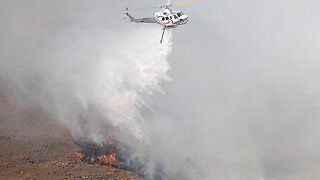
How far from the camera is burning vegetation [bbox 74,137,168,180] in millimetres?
62000

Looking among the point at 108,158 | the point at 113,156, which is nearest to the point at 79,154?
the point at 108,158

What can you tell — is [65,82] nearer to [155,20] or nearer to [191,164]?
[155,20]

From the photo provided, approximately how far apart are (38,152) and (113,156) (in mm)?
10964

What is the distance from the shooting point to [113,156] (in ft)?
208

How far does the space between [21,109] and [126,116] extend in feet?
57.4

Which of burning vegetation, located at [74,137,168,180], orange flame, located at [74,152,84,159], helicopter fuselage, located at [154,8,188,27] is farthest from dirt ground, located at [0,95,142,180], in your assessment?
helicopter fuselage, located at [154,8,188,27]

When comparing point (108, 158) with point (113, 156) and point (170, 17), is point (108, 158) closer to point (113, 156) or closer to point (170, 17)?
point (113, 156)

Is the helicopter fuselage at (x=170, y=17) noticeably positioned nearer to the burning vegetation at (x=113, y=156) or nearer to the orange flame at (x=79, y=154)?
the burning vegetation at (x=113, y=156)

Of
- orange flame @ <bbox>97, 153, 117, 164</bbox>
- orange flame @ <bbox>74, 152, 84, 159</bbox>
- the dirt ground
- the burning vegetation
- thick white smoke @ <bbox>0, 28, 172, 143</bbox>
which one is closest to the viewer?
the dirt ground

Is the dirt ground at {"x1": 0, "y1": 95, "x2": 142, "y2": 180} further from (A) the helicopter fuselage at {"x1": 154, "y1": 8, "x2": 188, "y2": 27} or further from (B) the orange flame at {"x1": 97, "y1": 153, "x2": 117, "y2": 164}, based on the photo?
(A) the helicopter fuselage at {"x1": 154, "y1": 8, "x2": 188, "y2": 27}

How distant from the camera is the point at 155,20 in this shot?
217 ft

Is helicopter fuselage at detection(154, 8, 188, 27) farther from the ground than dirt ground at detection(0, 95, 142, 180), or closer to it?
farther from the ground

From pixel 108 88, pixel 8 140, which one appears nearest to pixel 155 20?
pixel 108 88

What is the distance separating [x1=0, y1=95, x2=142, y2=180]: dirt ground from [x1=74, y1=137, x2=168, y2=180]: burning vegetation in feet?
4.30
